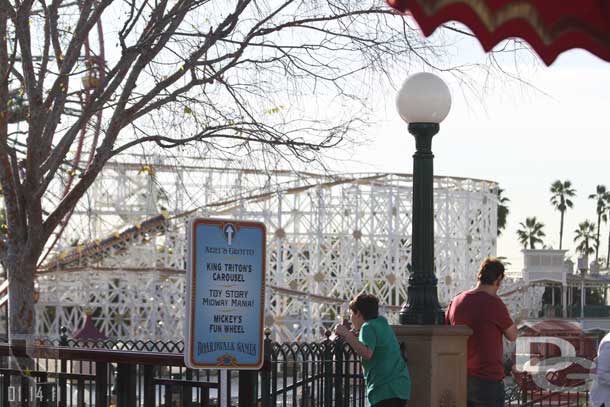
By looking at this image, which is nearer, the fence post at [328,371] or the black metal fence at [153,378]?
the black metal fence at [153,378]

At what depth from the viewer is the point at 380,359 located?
8.13m

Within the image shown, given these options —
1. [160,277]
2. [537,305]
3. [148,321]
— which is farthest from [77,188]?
[537,305]

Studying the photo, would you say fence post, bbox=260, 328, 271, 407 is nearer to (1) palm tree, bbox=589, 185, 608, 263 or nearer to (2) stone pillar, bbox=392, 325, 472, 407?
(2) stone pillar, bbox=392, 325, 472, 407

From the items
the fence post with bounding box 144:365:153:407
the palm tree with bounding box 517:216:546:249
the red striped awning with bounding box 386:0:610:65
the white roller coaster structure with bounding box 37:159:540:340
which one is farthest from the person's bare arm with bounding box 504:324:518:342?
the palm tree with bounding box 517:216:546:249

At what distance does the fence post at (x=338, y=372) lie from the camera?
973 centimetres

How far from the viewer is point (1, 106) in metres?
11.6

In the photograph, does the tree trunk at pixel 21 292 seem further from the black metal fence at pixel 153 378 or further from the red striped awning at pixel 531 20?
the red striped awning at pixel 531 20

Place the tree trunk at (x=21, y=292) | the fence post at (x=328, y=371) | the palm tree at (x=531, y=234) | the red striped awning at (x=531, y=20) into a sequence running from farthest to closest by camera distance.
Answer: the palm tree at (x=531, y=234) < the tree trunk at (x=21, y=292) < the fence post at (x=328, y=371) < the red striped awning at (x=531, y=20)

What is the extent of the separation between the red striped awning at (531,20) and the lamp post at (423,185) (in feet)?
18.1

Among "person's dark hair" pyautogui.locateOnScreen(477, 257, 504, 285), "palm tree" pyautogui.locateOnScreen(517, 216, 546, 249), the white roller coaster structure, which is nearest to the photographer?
"person's dark hair" pyautogui.locateOnScreen(477, 257, 504, 285)

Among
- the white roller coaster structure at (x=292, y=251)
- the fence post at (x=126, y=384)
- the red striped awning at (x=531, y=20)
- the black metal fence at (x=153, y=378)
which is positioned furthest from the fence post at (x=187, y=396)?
the white roller coaster structure at (x=292, y=251)

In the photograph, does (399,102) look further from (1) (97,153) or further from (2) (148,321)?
(2) (148,321)

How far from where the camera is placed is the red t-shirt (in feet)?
27.9

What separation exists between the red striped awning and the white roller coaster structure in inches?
1487
